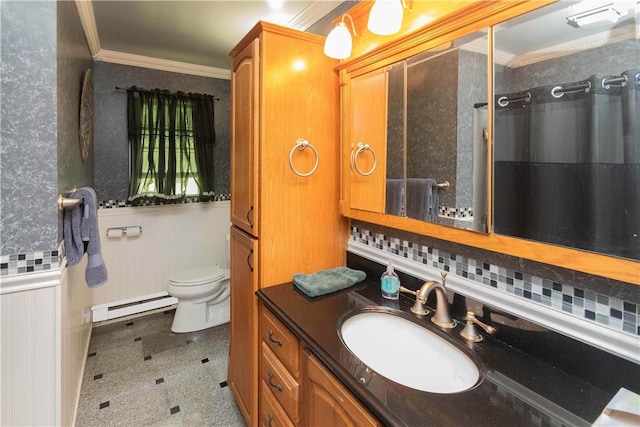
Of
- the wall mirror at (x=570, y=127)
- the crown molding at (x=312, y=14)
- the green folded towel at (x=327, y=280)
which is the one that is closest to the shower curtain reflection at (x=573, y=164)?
the wall mirror at (x=570, y=127)

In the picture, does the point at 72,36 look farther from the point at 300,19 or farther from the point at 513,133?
the point at 513,133

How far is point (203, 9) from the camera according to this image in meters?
1.99

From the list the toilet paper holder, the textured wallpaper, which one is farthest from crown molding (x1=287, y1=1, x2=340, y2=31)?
the toilet paper holder

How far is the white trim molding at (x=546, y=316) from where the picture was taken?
0.74 metres

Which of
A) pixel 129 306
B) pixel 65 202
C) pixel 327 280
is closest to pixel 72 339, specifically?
pixel 65 202

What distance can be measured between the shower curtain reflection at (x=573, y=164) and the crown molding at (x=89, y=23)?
2.37 meters

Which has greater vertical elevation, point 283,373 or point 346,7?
point 346,7

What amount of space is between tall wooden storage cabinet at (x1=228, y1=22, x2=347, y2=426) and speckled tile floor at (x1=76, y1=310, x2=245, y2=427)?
12.3 inches

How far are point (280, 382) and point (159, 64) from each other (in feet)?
9.70

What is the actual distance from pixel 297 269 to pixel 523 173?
3.32 feet

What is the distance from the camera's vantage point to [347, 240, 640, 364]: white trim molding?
740mm

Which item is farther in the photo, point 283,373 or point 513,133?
point 283,373

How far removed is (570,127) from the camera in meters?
0.80

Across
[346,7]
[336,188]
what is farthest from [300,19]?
[336,188]
